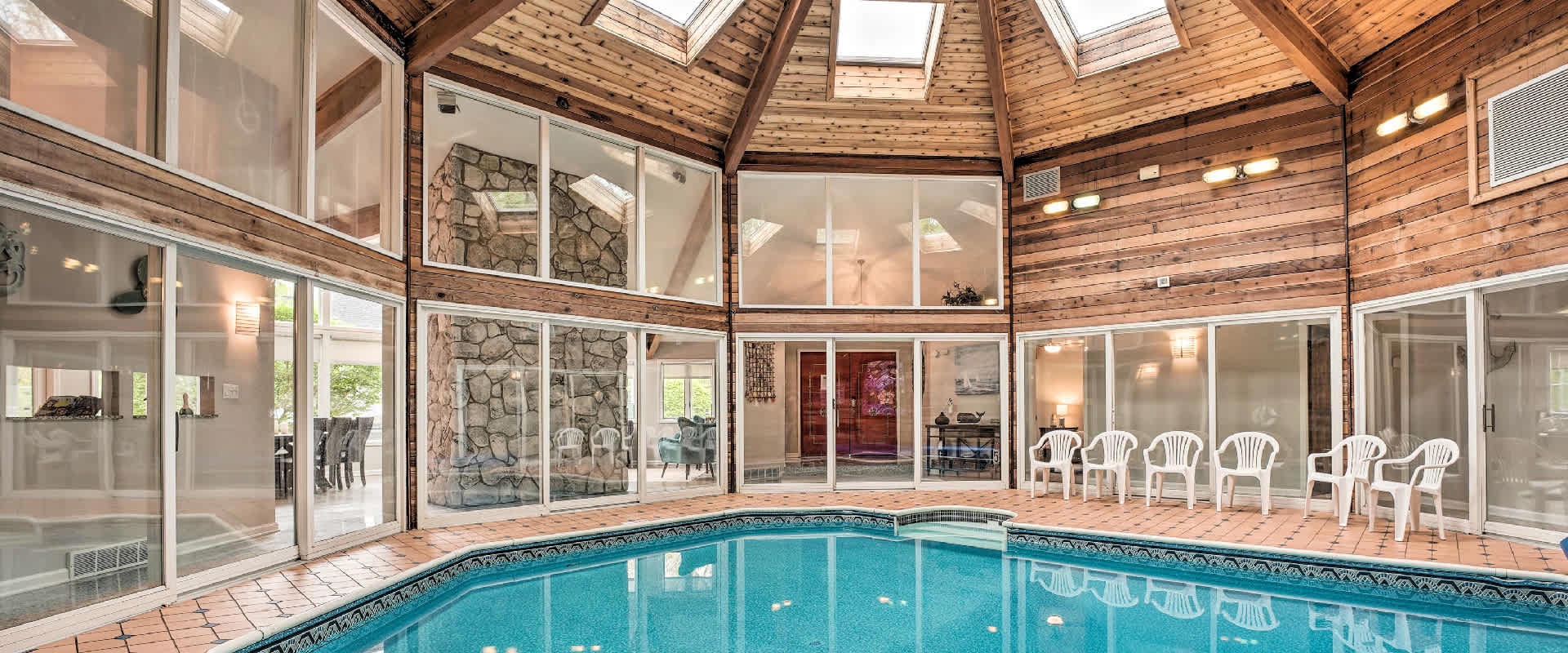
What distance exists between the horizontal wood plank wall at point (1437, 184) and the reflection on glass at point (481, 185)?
744 centimetres

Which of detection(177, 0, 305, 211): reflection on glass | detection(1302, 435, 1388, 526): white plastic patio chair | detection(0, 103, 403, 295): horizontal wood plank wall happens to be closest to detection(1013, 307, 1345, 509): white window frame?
detection(1302, 435, 1388, 526): white plastic patio chair

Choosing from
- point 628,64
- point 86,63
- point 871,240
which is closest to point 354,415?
point 86,63

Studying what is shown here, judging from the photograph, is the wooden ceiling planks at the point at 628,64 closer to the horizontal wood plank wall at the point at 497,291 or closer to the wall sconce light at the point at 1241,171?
the horizontal wood plank wall at the point at 497,291

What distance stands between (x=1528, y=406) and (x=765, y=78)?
6798 mm

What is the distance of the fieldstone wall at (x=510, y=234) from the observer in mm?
7484

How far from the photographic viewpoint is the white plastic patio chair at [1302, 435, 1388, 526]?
7.07 m

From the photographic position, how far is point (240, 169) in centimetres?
534

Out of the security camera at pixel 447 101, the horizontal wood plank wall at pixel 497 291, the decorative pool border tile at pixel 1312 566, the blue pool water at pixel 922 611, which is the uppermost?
→ the security camera at pixel 447 101

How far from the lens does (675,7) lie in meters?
8.17

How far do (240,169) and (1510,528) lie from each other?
9.11m

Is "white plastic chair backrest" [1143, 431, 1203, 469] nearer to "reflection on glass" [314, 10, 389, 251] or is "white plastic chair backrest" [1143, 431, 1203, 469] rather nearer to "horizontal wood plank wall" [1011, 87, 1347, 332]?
"horizontal wood plank wall" [1011, 87, 1347, 332]

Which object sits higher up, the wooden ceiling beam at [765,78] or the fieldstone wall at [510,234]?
the wooden ceiling beam at [765,78]

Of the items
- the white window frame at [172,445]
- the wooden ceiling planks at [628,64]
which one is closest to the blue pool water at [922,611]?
the white window frame at [172,445]

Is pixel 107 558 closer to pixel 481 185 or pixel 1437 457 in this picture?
pixel 481 185
